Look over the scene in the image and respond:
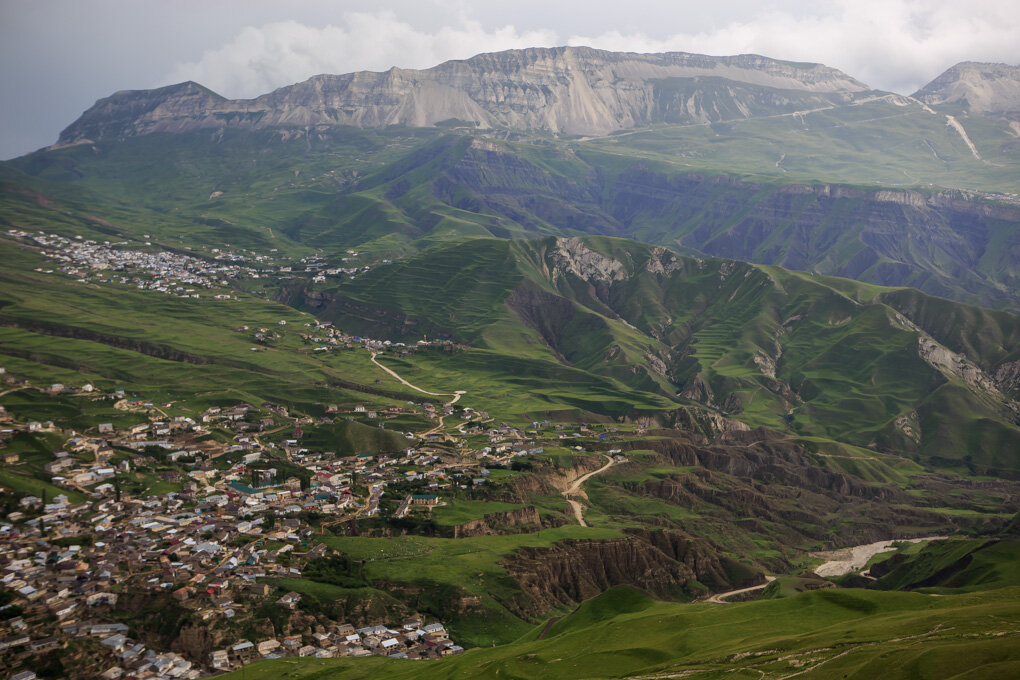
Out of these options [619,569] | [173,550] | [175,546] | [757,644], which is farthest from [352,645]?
[757,644]

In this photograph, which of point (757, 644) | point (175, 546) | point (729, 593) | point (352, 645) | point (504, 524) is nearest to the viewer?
point (757, 644)

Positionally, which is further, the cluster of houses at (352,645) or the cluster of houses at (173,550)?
the cluster of houses at (352,645)

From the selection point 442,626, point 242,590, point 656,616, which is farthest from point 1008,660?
point 242,590

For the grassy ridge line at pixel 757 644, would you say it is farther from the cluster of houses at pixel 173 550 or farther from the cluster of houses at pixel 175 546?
the cluster of houses at pixel 173 550

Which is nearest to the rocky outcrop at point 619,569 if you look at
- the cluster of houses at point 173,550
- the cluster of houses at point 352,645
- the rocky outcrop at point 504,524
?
the rocky outcrop at point 504,524

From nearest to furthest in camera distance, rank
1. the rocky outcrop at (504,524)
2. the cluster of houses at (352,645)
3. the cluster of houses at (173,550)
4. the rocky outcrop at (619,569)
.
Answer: the cluster of houses at (173,550) → the cluster of houses at (352,645) → the rocky outcrop at (619,569) → the rocky outcrop at (504,524)

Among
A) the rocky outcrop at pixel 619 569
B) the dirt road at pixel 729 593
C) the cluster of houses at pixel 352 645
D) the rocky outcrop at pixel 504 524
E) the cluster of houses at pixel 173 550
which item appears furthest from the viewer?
the rocky outcrop at pixel 504 524

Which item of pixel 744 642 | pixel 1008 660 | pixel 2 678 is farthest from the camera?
pixel 2 678

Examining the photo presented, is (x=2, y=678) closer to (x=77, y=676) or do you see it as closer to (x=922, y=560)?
(x=77, y=676)

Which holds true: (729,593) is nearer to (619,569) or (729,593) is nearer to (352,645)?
(619,569)
